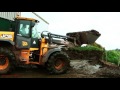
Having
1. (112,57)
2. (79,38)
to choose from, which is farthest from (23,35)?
(112,57)

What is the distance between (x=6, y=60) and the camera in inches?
338

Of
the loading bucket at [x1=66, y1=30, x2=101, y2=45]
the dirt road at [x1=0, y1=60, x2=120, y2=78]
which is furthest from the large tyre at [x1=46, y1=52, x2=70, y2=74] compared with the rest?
the loading bucket at [x1=66, y1=30, x2=101, y2=45]

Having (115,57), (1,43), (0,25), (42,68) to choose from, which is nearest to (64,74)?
(42,68)

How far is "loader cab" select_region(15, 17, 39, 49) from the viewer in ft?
29.5

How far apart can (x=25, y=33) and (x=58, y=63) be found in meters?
1.62

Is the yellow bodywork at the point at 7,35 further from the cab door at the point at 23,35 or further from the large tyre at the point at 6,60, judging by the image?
the large tyre at the point at 6,60

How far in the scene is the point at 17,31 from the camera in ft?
29.4

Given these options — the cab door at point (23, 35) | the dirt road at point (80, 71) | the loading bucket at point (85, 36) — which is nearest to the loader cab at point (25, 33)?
the cab door at point (23, 35)

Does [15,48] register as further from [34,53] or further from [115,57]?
[115,57]

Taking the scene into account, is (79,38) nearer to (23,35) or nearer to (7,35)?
(23,35)

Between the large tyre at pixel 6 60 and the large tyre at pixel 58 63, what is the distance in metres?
1.37

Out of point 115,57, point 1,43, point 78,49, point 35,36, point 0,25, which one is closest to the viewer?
point 1,43

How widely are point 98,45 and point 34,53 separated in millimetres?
4511

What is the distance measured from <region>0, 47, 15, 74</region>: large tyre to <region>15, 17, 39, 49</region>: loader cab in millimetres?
581
